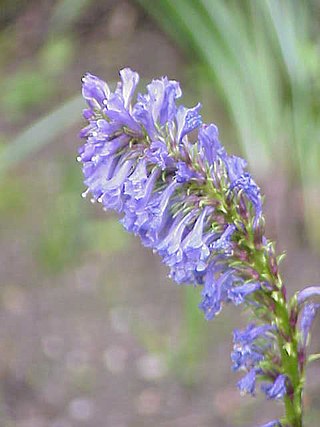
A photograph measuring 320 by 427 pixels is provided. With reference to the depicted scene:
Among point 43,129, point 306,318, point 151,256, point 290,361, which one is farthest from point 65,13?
point 290,361

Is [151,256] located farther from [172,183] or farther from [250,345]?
[172,183]

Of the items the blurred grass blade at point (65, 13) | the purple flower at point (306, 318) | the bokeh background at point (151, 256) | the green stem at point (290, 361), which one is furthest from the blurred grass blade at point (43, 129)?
the green stem at point (290, 361)

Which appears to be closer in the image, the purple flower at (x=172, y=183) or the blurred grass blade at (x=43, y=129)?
the purple flower at (x=172, y=183)

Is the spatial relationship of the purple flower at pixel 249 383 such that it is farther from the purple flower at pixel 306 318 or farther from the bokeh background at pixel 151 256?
the bokeh background at pixel 151 256

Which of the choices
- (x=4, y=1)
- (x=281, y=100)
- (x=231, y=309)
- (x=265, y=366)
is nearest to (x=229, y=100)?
(x=281, y=100)

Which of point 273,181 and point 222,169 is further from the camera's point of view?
point 273,181

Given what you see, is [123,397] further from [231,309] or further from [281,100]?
[281,100]

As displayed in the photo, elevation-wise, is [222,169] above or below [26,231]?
below
